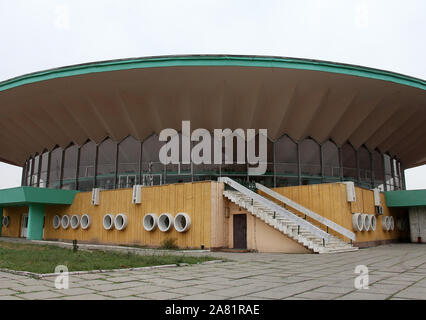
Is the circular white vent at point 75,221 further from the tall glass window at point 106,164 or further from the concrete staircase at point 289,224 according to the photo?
the concrete staircase at point 289,224

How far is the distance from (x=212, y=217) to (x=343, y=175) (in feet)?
45.2

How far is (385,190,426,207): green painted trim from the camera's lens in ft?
87.2

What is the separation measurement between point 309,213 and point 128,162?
14.7 metres

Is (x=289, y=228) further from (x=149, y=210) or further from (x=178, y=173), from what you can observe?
(x=178, y=173)

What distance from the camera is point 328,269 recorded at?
11039mm

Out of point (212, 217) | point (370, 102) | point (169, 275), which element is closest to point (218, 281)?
point (169, 275)

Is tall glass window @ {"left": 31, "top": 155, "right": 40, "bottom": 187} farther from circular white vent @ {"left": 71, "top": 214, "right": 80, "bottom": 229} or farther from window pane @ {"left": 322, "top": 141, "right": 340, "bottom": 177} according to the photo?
window pane @ {"left": 322, "top": 141, "right": 340, "bottom": 177}

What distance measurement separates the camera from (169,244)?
2069cm

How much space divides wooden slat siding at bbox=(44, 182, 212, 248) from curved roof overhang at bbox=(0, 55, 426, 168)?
5.95 meters

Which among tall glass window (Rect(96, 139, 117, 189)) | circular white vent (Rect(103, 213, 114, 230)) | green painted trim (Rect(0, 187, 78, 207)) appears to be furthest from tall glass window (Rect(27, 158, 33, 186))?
circular white vent (Rect(103, 213, 114, 230))

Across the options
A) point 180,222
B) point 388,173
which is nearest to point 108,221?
point 180,222

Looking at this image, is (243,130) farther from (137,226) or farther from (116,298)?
(116,298)
